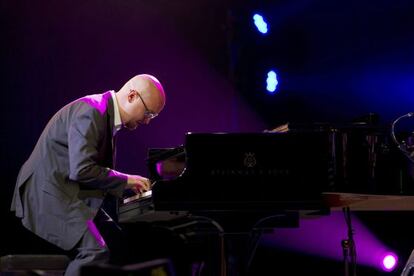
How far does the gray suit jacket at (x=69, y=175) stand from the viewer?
12.3 feet

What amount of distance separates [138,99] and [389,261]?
8.10 ft

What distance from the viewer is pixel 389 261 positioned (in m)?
5.34

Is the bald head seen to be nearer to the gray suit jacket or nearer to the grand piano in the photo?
the gray suit jacket

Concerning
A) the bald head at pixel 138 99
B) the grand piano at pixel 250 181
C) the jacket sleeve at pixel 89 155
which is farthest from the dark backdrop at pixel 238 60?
the grand piano at pixel 250 181

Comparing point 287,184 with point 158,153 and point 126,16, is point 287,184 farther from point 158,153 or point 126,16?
point 126,16

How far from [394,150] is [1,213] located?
2.56 m

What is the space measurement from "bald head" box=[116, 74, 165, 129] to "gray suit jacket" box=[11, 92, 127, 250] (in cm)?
8

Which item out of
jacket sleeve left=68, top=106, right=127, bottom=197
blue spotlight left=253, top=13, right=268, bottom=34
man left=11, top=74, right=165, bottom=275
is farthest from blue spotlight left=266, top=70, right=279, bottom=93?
jacket sleeve left=68, top=106, right=127, bottom=197

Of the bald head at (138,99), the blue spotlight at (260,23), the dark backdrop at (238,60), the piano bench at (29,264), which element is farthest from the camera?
the blue spotlight at (260,23)

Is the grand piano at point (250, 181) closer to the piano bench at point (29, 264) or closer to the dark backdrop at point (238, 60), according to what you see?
the piano bench at point (29, 264)

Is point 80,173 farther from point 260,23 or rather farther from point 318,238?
point 318,238

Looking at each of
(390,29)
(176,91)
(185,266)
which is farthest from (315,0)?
(185,266)

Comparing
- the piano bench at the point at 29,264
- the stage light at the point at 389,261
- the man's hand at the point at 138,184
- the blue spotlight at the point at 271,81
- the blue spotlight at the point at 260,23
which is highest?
the blue spotlight at the point at 260,23

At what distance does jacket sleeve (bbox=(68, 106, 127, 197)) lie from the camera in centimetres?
370
